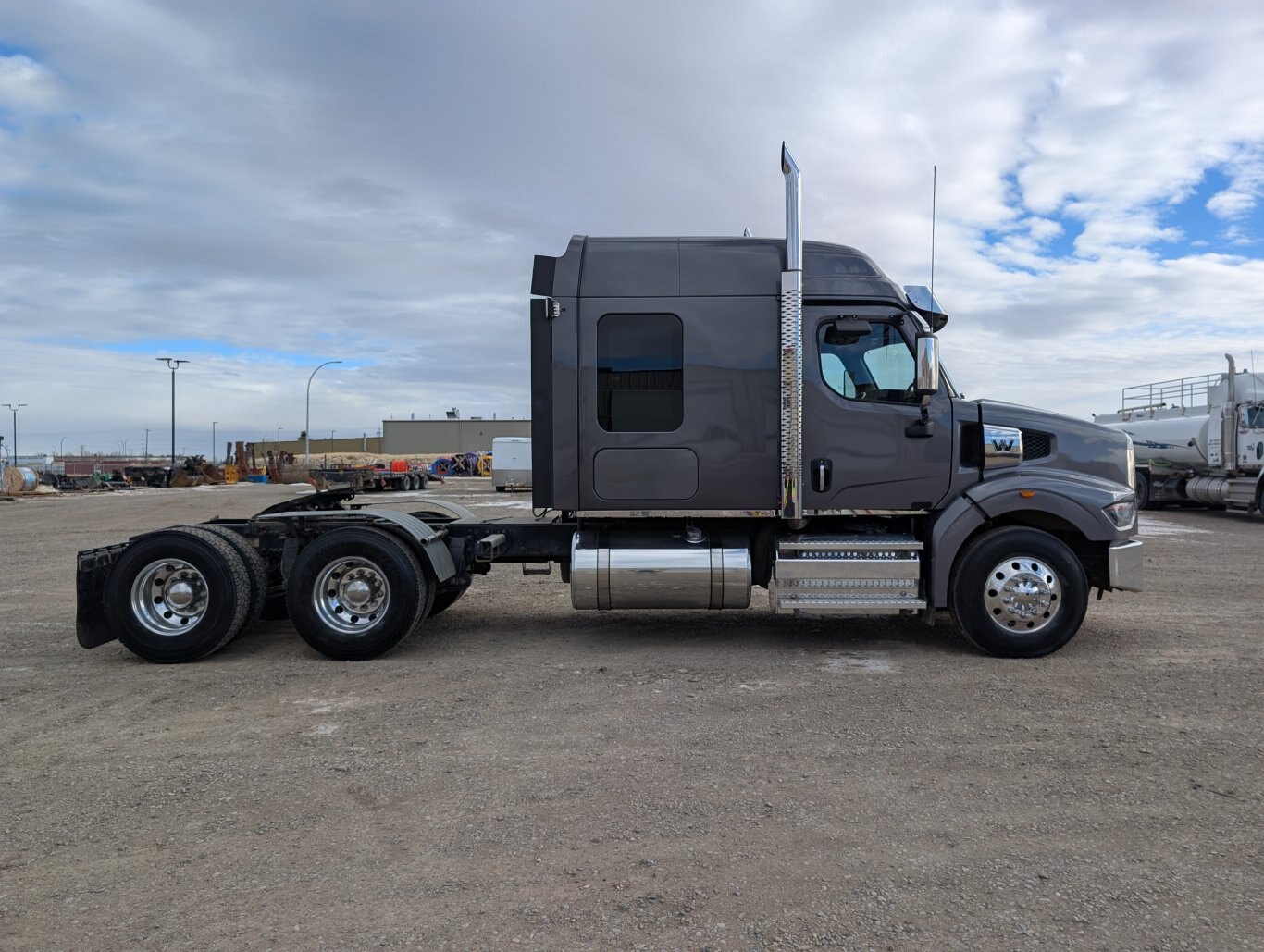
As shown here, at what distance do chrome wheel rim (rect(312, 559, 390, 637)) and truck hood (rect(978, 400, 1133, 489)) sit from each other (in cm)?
514

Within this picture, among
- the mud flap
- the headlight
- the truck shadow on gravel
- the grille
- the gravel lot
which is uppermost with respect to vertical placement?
the grille

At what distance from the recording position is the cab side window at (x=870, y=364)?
6.95 metres

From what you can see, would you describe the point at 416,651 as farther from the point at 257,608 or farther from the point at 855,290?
the point at 855,290

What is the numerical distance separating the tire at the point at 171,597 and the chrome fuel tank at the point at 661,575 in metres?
2.72

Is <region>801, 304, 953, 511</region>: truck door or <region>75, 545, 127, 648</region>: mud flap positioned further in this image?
<region>801, 304, 953, 511</region>: truck door

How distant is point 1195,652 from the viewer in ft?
Result: 22.6

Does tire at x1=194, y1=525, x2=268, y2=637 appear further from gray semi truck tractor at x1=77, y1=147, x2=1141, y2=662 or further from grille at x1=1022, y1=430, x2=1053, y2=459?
grille at x1=1022, y1=430, x2=1053, y2=459

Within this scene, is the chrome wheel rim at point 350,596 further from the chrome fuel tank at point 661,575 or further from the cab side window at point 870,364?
the cab side window at point 870,364

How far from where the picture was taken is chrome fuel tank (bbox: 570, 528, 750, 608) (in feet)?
22.7

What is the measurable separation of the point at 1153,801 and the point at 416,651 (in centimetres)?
527

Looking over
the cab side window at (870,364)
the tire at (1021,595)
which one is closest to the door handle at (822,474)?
the cab side window at (870,364)

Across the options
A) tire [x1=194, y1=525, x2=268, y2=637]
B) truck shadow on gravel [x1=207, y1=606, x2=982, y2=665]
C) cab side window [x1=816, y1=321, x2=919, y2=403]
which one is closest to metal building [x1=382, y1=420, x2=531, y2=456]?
truck shadow on gravel [x1=207, y1=606, x2=982, y2=665]

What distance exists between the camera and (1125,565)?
6.79 metres

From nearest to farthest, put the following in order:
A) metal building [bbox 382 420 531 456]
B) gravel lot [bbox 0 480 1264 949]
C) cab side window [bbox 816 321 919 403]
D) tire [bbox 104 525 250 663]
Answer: gravel lot [bbox 0 480 1264 949], tire [bbox 104 525 250 663], cab side window [bbox 816 321 919 403], metal building [bbox 382 420 531 456]
